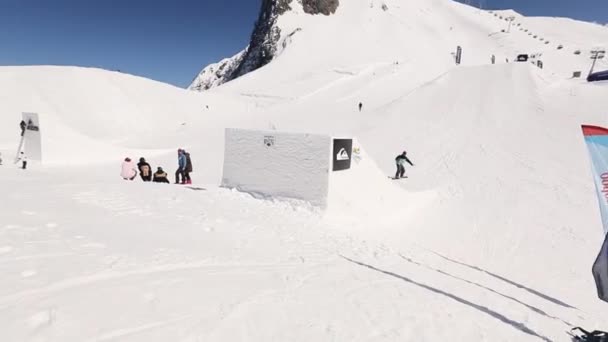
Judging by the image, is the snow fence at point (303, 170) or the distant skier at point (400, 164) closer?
the snow fence at point (303, 170)

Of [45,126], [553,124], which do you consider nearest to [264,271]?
[45,126]

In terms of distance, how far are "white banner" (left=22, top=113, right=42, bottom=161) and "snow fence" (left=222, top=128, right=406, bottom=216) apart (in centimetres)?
926

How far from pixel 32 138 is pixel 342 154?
12943mm

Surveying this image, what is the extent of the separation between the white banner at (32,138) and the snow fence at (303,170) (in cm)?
926

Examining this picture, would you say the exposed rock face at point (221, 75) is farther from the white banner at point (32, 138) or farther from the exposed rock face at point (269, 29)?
the white banner at point (32, 138)

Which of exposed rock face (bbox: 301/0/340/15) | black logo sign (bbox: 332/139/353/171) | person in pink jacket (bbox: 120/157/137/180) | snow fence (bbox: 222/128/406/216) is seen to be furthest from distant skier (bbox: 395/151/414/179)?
exposed rock face (bbox: 301/0/340/15)

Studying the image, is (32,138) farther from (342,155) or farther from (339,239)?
(339,239)

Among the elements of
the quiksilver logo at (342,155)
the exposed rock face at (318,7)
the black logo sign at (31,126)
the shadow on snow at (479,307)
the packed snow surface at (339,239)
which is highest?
the exposed rock face at (318,7)

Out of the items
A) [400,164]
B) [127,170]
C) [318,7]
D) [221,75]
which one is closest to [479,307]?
[400,164]

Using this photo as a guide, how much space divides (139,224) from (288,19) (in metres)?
77.0

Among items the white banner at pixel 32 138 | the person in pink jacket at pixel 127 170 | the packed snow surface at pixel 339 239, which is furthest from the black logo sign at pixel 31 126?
the person in pink jacket at pixel 127 170

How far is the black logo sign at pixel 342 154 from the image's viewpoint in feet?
27.4

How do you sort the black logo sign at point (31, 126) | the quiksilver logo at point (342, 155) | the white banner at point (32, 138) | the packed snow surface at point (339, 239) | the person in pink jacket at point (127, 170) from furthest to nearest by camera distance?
the black logo sign at point (31, 126) < the white banner at point (32, 138) < the person in pink jacket at point (127, 170) < the quiksilver logo at point (342, 155) < the packed snow surface at point (339, 239)

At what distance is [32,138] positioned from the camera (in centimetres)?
1348
